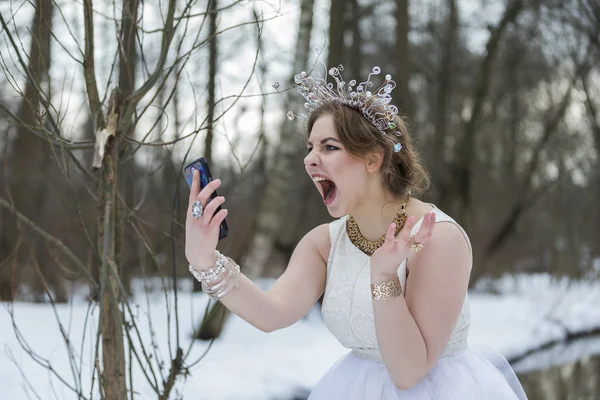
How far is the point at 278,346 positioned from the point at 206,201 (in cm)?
483

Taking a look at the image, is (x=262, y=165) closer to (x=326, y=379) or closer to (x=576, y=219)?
(x=576, y=219)

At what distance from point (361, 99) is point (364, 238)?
0.44m

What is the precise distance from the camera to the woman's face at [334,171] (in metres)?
2.21

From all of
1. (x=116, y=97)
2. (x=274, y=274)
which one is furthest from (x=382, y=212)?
(x=274, y=274)

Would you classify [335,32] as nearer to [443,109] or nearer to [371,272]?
[443,109]

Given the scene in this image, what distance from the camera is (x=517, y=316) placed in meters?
9.77

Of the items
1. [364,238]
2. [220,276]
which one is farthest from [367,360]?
[220,276]

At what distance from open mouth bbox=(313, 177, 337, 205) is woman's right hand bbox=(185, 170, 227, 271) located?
43cm

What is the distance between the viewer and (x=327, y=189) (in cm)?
228

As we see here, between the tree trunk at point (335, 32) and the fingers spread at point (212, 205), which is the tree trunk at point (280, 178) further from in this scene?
the fingers spread at point (212, 205)

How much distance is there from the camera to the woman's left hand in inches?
72.3

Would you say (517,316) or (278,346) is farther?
(517,316)

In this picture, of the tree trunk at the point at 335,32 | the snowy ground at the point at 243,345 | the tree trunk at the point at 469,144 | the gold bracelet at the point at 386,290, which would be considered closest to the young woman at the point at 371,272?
the gold bracelet at the point at 386,290

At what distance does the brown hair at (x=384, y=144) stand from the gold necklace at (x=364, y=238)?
0.07 m
